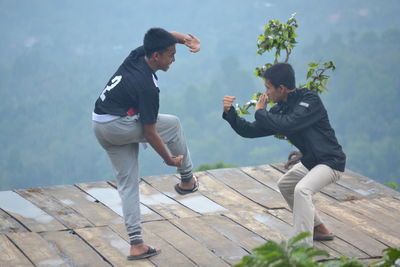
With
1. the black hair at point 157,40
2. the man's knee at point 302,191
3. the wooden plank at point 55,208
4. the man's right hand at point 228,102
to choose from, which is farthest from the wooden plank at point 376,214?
the black hair at point 157,40

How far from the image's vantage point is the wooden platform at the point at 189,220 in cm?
554

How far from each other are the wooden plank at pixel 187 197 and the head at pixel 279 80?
1.49 metres

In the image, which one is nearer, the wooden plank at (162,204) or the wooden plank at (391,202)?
the wooden plank at (162,204)

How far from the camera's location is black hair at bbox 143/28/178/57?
5145 millimetres

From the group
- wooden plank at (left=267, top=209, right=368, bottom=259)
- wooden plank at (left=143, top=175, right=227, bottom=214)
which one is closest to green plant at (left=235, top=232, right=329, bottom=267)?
wooden plank at (left=267, top=209, right=368, bottom=259)

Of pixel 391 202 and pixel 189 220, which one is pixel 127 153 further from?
pixel 391 202

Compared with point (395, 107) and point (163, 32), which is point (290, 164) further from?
point (395, 107)

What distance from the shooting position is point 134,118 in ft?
17.1

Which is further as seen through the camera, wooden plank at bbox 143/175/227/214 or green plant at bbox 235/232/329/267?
wooden plank at bbox 143/175/227/214

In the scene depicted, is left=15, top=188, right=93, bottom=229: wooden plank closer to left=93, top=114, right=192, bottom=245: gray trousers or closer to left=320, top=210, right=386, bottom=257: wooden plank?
left=93, top=114, right=192, bottom=245: gray trousers

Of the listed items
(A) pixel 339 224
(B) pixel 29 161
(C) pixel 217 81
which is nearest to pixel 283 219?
(A) pixel 339 224

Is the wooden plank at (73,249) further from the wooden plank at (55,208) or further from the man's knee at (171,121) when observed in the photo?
the man's knee at (171,121)

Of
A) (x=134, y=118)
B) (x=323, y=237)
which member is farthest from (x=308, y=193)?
(x=134, y=118)

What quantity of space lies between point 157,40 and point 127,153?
868 millimetres
